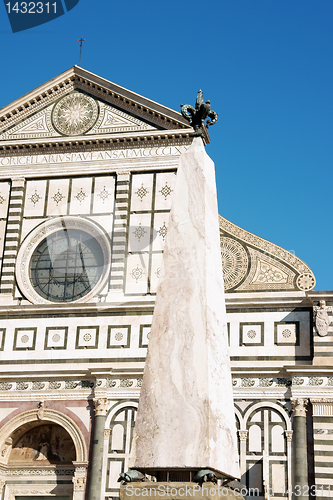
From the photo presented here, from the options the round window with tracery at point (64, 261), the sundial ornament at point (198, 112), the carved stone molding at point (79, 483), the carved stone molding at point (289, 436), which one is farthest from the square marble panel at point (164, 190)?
the sundial ornament at point (198, 112)

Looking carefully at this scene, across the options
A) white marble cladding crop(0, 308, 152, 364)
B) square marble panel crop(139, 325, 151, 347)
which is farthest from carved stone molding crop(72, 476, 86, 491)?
square marble panel crop(139, 325, 151, 347)

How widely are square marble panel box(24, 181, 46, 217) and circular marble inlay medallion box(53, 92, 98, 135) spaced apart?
57.8 inches

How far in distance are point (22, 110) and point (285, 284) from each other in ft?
25.9

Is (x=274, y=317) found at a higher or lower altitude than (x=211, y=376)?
higher

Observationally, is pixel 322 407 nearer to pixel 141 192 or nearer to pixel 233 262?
pixel 233 262

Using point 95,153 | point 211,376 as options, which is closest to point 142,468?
point 211,376

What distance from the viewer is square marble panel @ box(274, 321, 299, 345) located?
14.9 m

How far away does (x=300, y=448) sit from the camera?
14.0m

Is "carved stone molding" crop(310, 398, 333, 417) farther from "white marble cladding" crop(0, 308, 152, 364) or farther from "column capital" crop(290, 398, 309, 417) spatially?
"white marble cladding" crop(0, 308, 152, 364)

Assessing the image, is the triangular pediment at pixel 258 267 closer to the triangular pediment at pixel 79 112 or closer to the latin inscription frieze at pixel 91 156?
the latin inscription frieze at pixel 91 156

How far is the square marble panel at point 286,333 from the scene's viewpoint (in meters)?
14.9

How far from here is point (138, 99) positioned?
17438 millimetres

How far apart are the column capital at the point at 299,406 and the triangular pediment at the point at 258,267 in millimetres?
2376

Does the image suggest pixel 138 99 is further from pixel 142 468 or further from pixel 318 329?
pixel 142 468
